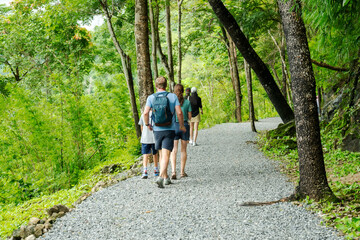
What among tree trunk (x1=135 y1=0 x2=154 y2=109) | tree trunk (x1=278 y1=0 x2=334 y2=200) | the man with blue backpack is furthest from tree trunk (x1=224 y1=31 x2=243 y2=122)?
tree trunk (x1=278 y1=0 x2=334 y2=200)

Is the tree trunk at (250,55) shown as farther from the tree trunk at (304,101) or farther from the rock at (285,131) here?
the tree trunk at (304,101)

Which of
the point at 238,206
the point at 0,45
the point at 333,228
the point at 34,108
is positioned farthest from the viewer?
the point at 0,45

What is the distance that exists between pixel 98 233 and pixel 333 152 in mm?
6085

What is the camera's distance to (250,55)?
9.95 m

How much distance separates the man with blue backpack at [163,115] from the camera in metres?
6.16

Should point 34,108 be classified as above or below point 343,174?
above

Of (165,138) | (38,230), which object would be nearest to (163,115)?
(165,138)

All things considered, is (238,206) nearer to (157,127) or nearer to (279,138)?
(157,127)

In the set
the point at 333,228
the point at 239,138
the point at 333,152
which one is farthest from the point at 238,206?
the point at 239,138

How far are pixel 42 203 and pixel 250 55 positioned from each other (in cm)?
663

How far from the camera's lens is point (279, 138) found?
34.4 ft

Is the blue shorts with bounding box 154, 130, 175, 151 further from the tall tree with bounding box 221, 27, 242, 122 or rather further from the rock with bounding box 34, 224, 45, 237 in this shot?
the tall tree with bounding box 221, 27, 242, 122

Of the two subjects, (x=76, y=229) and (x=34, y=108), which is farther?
(x=34, y=108)

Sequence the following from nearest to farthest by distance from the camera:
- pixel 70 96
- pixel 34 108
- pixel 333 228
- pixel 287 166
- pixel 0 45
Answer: pixel 333 228
pixel 287 166
pixel 34 108
pixel 70 96
pixel 0 45
